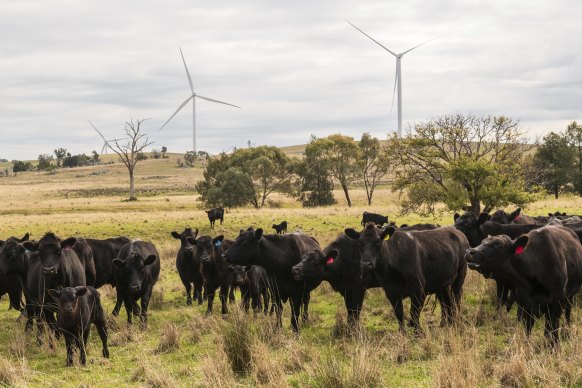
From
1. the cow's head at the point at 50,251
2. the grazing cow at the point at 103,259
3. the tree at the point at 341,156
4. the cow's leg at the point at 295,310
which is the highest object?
the tree at the point at 341,156

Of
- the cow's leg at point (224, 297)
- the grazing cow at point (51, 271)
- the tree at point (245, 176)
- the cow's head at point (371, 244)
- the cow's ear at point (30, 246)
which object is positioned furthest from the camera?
the tree at point (245, 176)

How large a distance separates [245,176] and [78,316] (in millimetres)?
57793

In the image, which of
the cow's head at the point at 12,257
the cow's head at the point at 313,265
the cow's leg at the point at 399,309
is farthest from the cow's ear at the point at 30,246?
the cow's leg at the point at 399,309

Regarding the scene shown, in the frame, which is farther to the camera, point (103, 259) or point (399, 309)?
point (103, 259)

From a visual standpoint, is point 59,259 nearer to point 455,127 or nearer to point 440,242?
point 440,242

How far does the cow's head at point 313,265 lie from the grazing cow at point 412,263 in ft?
1.93

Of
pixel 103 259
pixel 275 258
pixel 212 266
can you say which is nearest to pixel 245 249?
pixel 275 258

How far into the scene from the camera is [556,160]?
6856 centimetres

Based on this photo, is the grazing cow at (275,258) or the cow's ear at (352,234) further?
the grazing cow at (275,258)

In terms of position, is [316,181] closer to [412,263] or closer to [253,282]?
[253,282]

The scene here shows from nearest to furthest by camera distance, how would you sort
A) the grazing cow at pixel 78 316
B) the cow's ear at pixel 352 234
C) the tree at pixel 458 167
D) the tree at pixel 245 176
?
1. the grazing cow at pixel 78 316
2. the cow's ear at pixel 352 234
3. the tree at pixel 458 167
4. the tree at pixel 245 176

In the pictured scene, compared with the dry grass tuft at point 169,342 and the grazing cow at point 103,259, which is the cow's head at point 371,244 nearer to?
the dry grass tuft at point 169,342

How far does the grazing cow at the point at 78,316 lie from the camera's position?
32.7 feet

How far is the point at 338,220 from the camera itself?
137 ft
